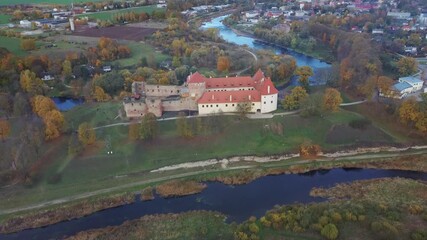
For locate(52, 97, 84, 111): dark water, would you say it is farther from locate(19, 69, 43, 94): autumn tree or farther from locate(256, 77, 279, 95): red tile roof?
locate(256, 77, 279, 95): red tile roof

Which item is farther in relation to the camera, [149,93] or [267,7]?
[267,7]

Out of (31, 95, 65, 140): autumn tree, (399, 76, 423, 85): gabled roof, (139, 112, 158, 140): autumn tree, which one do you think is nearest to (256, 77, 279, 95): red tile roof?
(139, 112, 158, 140): autumn tree

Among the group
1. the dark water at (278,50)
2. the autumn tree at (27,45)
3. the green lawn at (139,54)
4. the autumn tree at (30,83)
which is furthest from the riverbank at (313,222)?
the autumn tree at (27,45)

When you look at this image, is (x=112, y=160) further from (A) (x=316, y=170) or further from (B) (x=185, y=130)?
(A) (x=316, y=170)

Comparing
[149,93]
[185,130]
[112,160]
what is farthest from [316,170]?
[149,93]

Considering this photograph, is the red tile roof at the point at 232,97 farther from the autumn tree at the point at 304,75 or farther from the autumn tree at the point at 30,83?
the autumn tree at the point at 30,83

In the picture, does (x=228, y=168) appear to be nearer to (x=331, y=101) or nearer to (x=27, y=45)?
(x=331, y=101)

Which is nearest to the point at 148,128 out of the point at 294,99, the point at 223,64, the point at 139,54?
the point at 294,99
